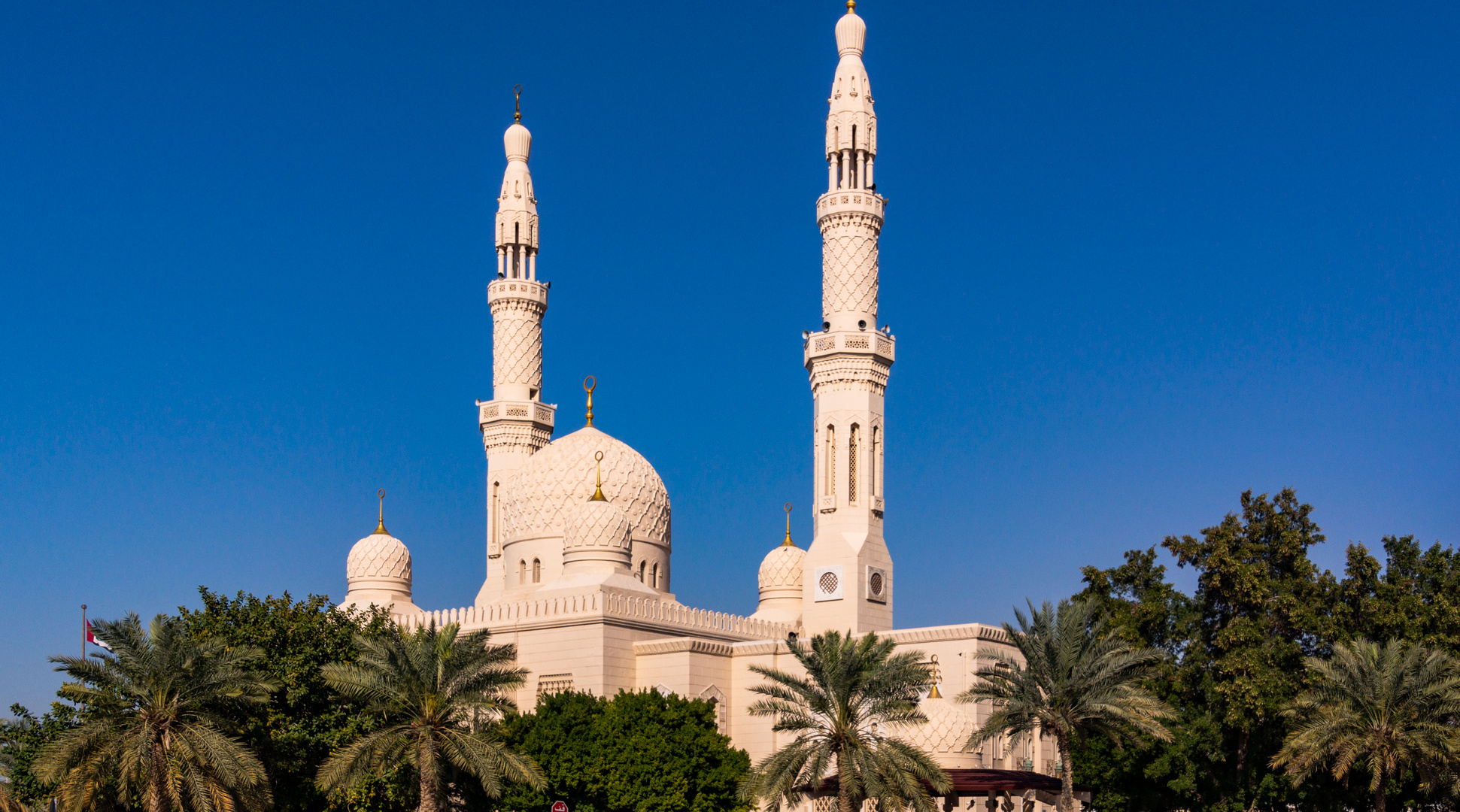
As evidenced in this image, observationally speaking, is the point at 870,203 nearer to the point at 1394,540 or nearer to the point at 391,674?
the point at 1394,540

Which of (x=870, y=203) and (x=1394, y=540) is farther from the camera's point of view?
(x=870, y=203)

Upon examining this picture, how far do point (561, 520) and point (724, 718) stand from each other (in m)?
8.74

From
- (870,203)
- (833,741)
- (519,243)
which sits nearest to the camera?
(833,741)

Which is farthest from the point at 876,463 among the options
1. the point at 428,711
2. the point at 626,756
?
the point at 428,711

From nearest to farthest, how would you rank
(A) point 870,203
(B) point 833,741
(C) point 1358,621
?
(B) point 833,741, (C) point 1358,621, (A) point 870,203

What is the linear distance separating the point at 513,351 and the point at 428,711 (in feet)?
76.3

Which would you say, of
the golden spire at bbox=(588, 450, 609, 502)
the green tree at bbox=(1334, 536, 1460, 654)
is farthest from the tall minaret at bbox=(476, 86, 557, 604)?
the green tree at bbox=(1334, 536, 1460, 654)

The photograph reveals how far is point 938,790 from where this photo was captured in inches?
1155

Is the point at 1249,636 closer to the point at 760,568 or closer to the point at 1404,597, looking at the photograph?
the point at 1404,597

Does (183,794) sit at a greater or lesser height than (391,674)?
lesser

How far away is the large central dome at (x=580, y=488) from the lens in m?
44.8

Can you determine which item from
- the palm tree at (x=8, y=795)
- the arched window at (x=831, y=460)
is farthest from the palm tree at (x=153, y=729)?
the arched window at (x=831, y=460)

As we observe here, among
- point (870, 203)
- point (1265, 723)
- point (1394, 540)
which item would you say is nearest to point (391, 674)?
point (870, 203)

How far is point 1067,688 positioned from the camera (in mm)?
30859
